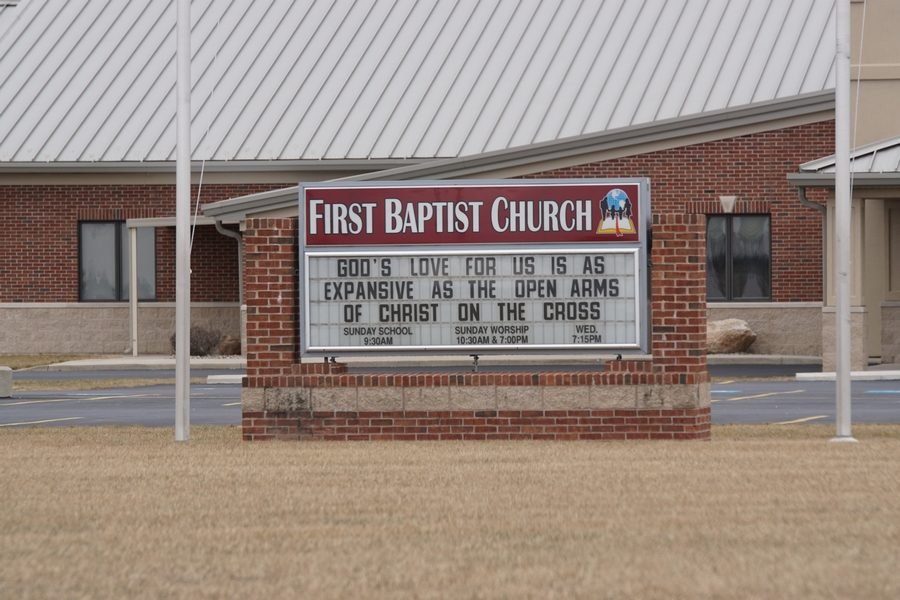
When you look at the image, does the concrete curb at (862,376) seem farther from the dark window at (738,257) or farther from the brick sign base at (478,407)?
the brick sign base at (478,407)

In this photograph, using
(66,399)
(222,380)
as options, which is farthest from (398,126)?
(66,399)

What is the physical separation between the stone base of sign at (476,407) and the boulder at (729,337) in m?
17.7

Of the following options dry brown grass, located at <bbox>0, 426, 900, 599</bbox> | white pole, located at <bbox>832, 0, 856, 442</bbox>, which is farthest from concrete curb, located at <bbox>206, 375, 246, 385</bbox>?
white pole, located at <bbox>832, 0, 856, 442</bbox>

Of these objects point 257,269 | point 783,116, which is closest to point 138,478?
point 257,269

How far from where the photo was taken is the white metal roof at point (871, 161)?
94.7ft

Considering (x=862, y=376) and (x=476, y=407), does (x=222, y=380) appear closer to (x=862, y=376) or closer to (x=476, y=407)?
(x=862, y=376)

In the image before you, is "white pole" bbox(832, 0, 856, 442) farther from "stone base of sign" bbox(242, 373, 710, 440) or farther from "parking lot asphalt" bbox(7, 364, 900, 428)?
"parking lot asphalt" bbox(7, 364, 900, 428)

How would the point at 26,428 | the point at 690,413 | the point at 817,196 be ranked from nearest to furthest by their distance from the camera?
the point at 690,413 → the point at 26,428 → the point at 817,196

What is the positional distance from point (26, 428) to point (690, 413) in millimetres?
7519

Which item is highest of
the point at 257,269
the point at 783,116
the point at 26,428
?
the point at 783,116

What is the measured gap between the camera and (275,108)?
1511 inches

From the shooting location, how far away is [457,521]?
10406mm

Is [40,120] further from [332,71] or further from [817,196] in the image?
[817,196]

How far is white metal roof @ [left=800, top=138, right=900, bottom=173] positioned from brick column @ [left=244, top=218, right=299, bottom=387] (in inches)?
586
